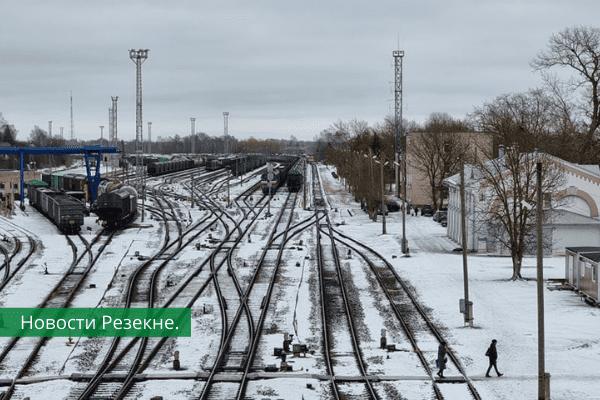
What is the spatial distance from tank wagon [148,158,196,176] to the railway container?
102m

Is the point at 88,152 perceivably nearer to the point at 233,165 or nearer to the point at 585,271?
the point at 585,271

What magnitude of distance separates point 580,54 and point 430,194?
73.2 ft

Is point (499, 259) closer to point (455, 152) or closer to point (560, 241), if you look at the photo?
point (560, 241)

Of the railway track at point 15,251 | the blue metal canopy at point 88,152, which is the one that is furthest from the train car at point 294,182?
the railway track at point 15,251

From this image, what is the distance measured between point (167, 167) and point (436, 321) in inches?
4502

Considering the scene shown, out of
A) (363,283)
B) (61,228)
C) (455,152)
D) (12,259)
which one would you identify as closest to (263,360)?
(363,283)

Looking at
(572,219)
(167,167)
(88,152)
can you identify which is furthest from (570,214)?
(167,167)

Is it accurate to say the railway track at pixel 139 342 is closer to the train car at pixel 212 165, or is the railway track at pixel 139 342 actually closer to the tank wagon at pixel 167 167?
the tank wagon at pixel 167 167

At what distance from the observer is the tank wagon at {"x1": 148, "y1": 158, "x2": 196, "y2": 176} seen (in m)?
128

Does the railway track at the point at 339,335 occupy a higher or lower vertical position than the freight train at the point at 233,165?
lower

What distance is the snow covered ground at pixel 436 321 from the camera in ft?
63.7

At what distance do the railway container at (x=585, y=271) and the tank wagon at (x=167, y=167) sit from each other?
336ft

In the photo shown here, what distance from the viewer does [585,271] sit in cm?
3017

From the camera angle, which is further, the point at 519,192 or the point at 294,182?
the point at 294,182
